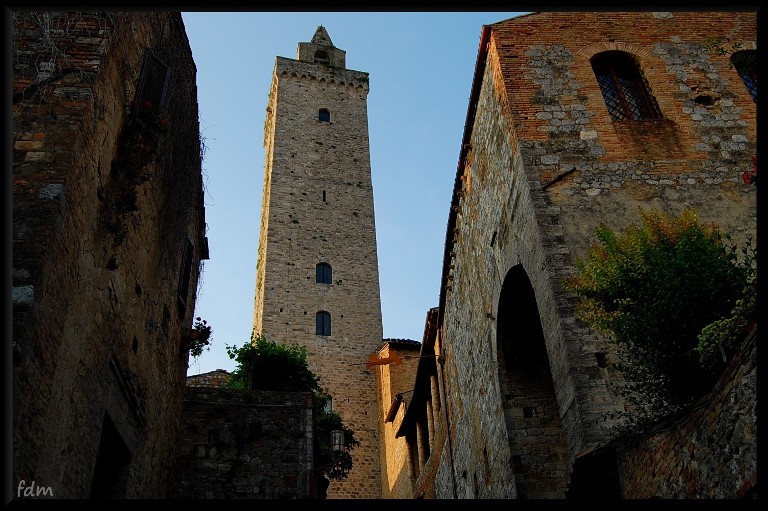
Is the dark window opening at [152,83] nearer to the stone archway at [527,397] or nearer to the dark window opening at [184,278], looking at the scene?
the dark window opening at [184,278]

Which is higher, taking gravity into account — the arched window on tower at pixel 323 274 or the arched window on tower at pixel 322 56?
the arched window on tower at pixel 322 56

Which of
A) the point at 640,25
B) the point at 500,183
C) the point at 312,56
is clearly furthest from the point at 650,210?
the point at 312,56

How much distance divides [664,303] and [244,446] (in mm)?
6304

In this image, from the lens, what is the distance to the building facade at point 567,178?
7.31 m

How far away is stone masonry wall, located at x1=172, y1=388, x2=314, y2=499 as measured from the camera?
9.14 metres

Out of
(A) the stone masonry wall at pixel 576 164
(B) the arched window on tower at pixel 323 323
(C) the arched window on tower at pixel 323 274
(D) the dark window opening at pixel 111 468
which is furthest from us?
(C) the arched window on tower at pixel 323 274

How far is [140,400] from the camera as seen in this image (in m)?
6.92

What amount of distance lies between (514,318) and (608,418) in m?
3.32

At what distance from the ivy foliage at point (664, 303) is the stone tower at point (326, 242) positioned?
1777cm

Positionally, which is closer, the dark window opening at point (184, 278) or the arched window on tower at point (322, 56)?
the dark window opening at point (184, 278)

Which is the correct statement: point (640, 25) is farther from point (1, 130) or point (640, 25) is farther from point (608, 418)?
point (1, 130)

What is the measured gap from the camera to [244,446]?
9562mm

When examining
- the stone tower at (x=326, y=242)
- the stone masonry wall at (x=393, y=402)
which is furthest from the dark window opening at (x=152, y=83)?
the stone tower at (x=326, y=242)

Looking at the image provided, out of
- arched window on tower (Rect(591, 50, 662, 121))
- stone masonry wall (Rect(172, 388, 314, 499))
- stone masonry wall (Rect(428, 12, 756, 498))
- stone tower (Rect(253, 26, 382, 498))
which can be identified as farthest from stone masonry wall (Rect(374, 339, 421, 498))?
arched window on tower (Rect(591, 50, 662, 121))
